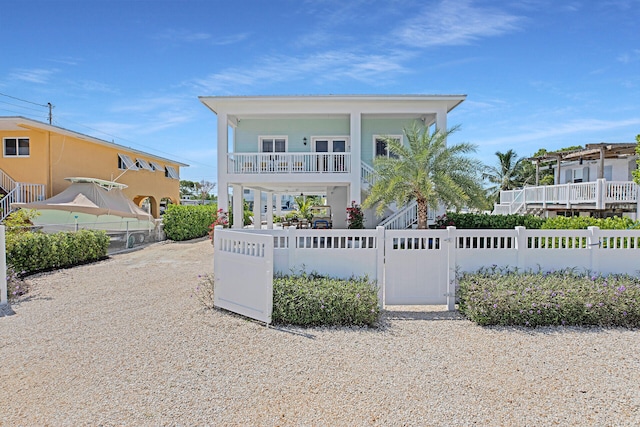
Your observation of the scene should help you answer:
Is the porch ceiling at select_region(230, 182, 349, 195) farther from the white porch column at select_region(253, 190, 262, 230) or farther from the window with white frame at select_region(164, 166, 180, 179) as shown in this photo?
the window with white frame at select_region(164, 166, 180, 179)

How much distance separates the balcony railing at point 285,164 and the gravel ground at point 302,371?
917 cm

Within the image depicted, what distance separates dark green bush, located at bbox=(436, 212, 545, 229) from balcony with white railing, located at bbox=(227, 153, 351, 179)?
4171 mm

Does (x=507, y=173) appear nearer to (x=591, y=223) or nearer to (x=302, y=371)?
(x=591, y=223)

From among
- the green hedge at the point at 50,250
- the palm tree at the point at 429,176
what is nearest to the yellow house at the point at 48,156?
the green hedge at the point at 50,250

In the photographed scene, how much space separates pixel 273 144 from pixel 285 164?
250 centimetres

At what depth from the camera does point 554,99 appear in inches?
614

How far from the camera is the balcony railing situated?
49.2ft

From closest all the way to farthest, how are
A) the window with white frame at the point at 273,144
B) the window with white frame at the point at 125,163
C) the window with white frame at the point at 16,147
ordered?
1. the window with white frame at the point at 16,147
2. the window with white frame at the point at 273,144
3. the window with white frame at the point at 125,163

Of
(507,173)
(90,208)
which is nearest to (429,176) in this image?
(90,208)

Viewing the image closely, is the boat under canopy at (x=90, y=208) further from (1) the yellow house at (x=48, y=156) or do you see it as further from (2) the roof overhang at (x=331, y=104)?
(2) the roof overhang at (x=331, y=104)

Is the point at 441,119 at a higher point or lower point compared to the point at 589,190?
higher

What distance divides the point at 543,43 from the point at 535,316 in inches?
379

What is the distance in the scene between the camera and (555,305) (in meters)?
5.59

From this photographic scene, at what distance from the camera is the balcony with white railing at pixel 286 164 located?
49.1 ft
